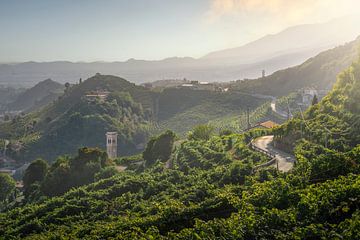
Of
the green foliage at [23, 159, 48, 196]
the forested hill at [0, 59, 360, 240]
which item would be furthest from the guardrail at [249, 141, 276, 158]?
the green foliage at [23, 159, 48, 196]

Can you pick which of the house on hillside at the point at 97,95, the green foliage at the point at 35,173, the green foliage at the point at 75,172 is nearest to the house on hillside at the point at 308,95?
the green foliage at the point at 75,172

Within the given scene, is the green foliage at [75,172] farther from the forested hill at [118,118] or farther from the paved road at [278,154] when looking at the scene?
the forested hill at [118,118]

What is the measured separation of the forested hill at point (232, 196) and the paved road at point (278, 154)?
759 millimetres

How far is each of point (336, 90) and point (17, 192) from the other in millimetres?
33369

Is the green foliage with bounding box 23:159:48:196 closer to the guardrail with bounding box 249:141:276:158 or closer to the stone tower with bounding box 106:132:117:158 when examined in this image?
the guardrail with bounding box 249:141:276:158

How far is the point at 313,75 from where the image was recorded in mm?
74000

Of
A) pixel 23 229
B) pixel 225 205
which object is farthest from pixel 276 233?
pixel 23 229

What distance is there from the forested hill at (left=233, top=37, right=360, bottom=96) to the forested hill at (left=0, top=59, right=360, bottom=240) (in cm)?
3873

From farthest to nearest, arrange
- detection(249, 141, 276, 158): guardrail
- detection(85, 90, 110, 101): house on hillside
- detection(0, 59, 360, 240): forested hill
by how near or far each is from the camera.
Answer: detection(85, 90, 110, 101): house on hillside
detection(249, 141, 276, 158): guardrail
detection(0, 59, 360, 240): forested hill

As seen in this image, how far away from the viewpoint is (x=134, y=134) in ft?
257

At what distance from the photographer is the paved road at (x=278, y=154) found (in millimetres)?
22859


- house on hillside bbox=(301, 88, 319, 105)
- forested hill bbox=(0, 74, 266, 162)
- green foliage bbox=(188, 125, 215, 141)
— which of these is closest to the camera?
green foliage bbox=(188, 125, 215, 141)

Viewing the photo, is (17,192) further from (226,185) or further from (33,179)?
(226,185)

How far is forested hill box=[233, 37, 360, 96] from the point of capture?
218 feet
